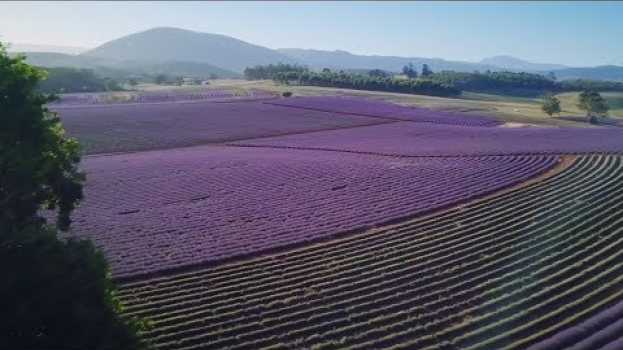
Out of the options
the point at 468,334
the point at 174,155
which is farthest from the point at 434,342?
the point at 174,155

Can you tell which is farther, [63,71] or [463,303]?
[63,71]

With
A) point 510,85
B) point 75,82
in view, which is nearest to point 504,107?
point 510,85

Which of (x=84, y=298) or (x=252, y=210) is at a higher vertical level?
(x=84, y=298)

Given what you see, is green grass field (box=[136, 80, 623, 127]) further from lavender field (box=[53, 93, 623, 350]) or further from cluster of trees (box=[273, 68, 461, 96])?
lavender field (box=[53, 93, 623, 350])

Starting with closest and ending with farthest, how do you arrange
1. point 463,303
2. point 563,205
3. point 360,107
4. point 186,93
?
point 463,303 < point 563,205 < point 360,107 < point 186,93

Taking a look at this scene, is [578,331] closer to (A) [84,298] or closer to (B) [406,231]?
(B) [406,231]

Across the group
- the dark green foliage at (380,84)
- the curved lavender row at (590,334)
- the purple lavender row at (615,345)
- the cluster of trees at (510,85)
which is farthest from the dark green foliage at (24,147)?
the cluster of trees at (510,85)
